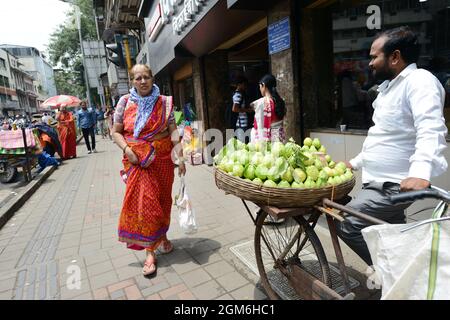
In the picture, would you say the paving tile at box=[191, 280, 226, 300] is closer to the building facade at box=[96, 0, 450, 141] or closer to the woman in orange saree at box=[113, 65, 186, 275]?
the woman in orange saree at box=[113, 65, 186, 275]

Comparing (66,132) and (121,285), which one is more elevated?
(66,132)

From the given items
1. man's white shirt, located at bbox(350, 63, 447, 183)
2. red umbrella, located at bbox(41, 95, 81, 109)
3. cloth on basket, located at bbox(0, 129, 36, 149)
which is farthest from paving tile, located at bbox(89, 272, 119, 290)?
red umbrella, located at bbox(41, 95, 81, 109)

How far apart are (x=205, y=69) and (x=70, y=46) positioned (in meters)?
34.5

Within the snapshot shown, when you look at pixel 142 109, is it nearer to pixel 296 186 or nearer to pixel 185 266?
pixel 185 266

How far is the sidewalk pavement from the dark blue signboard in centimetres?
235

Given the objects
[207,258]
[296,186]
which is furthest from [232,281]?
[296,186]

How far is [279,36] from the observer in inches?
169

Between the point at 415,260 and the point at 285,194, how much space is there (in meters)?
0.73

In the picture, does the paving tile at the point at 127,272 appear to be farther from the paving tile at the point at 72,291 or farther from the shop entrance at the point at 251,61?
the shop entrance at the point at 251,61

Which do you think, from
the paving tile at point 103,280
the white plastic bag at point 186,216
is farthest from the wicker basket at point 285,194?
the paving tile at point 103,280

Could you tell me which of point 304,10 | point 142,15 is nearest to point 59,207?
point 304,10

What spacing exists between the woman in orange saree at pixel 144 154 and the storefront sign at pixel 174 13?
3.01 metres

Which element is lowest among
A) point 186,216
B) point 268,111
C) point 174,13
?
point 186,216
